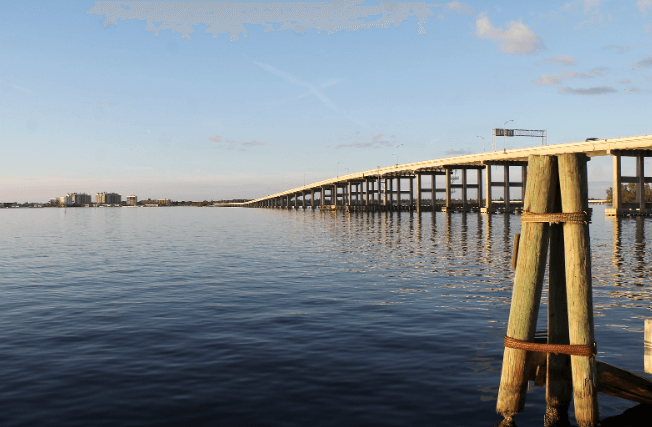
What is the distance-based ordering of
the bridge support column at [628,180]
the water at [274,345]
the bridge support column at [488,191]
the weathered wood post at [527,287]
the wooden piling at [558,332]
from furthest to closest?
the bridge support column at [488,191]
the bridge support column at [628,180]
the water at [274,345]
the wooden piling at [558,332]
the weathered wood post at [527,287]

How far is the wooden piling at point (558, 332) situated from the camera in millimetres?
8258

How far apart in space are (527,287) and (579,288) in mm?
715

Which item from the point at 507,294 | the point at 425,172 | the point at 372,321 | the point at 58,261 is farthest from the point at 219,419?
the point at 425,172

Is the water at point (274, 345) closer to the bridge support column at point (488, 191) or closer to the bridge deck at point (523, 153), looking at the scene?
the bridge deck at point (523, 153)

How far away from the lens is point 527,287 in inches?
310

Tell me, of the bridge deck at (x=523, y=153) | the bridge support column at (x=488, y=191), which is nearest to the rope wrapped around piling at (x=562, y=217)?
the bridge deck at (x=523, y=153)

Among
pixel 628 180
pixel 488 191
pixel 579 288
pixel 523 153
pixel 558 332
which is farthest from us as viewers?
pixel 488 191

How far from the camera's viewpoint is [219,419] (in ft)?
26.6

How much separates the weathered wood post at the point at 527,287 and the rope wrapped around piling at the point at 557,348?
0.08 m

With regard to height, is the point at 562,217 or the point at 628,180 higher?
the point at 628,180

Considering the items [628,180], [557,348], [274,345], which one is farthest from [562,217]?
[628,180]

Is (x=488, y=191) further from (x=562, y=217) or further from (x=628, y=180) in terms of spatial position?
(x=562, y=217)

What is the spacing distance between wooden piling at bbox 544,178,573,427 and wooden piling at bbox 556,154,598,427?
0.45m

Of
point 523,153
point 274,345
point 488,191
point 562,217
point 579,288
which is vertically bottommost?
point 274,345
